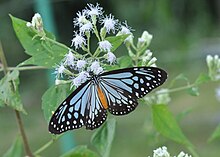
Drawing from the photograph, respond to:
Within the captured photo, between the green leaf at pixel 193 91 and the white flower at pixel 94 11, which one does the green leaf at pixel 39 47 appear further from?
the green leaf at pixel 193 91

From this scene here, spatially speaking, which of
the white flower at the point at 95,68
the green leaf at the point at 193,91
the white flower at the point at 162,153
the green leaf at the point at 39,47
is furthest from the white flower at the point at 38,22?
the green leaf at the point at 193,91

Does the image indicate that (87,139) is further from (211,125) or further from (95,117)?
(95,117)

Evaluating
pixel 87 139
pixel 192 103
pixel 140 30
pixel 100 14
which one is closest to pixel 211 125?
pixel 192 103

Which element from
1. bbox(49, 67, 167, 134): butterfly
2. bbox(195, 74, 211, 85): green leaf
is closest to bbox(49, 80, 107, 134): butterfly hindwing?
bbox(49, 67, 167, 134): butterfly

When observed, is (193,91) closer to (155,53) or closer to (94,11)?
(94,11)

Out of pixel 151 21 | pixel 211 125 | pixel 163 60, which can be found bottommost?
pixel 211 125

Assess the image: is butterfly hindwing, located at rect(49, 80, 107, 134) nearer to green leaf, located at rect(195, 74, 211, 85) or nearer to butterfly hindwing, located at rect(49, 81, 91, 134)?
butterfly hindwing, located at rect(49, 81, 91, 134)
